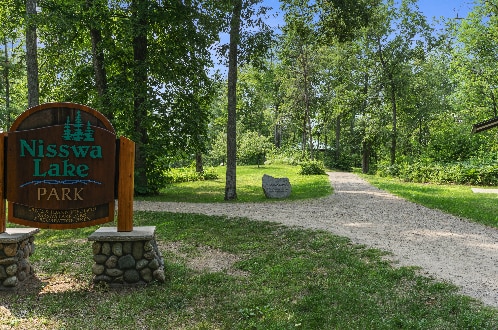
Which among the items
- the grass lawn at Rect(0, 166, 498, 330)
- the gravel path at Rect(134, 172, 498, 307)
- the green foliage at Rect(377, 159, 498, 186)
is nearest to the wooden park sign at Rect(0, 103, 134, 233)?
the grass lawn at Rect(0, 166, 498, 330)

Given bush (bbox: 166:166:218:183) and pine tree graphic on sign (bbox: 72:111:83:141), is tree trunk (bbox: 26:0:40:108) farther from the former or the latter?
bush (bbox: 166:166:218:183)

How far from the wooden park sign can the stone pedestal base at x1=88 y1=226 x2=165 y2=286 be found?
0.27m

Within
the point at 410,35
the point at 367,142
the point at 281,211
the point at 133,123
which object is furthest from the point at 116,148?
the point at 367,142

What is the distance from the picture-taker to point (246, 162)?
38125 millimetres

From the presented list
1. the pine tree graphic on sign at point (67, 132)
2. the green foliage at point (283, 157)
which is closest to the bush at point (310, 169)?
the green foliage at point (283, 157)

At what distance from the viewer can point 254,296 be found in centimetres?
498

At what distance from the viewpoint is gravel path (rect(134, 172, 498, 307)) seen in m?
5.80

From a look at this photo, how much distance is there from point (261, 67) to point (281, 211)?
5.58 m

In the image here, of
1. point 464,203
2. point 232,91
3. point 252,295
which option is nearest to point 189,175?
point 232,91

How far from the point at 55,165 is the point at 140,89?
351 inches

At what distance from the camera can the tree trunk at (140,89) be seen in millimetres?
13000

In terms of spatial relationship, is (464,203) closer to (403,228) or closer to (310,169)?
(403,228)

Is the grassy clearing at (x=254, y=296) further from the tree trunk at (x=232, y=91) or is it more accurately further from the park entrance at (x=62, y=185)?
the tree trunk at (x=232, y=91)

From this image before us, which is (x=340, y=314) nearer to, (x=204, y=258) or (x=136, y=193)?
(x=204, y=258)
